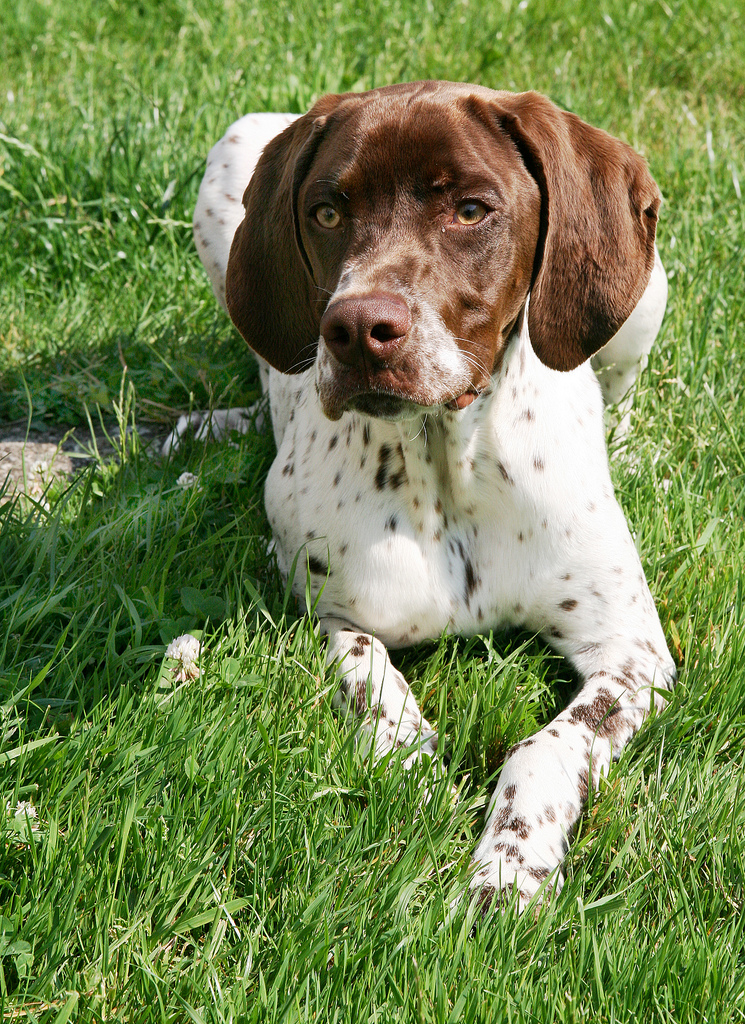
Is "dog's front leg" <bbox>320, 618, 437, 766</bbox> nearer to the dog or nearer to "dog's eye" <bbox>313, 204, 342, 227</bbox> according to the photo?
the dog

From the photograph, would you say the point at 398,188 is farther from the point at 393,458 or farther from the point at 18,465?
the point at 18,465

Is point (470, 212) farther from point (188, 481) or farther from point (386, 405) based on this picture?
point (188, 481)

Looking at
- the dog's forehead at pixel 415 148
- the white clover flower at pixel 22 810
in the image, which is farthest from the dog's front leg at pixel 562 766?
the dog's forehead at pixel 415 148

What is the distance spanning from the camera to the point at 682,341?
3.84 metres

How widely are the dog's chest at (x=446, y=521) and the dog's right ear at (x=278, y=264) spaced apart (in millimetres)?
259

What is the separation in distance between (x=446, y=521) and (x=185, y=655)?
2.31 ft

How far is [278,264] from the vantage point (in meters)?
2.72

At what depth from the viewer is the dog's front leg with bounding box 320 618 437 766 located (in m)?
2.41

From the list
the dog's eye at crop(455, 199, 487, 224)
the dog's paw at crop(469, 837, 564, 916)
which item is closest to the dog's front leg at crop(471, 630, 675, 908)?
the dog's paw at crop(469, 837, 564, 916)

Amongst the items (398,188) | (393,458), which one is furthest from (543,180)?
(393,458)

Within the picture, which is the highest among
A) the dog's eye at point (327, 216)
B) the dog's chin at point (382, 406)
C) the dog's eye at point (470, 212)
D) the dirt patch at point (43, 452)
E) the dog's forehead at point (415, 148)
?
the dog's forehead at point (415, 148)

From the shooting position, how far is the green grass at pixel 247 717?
188 centimetres

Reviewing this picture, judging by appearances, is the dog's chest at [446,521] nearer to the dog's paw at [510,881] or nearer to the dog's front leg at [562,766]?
the dog's front leg at [562,766]

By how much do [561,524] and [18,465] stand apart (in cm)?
179
